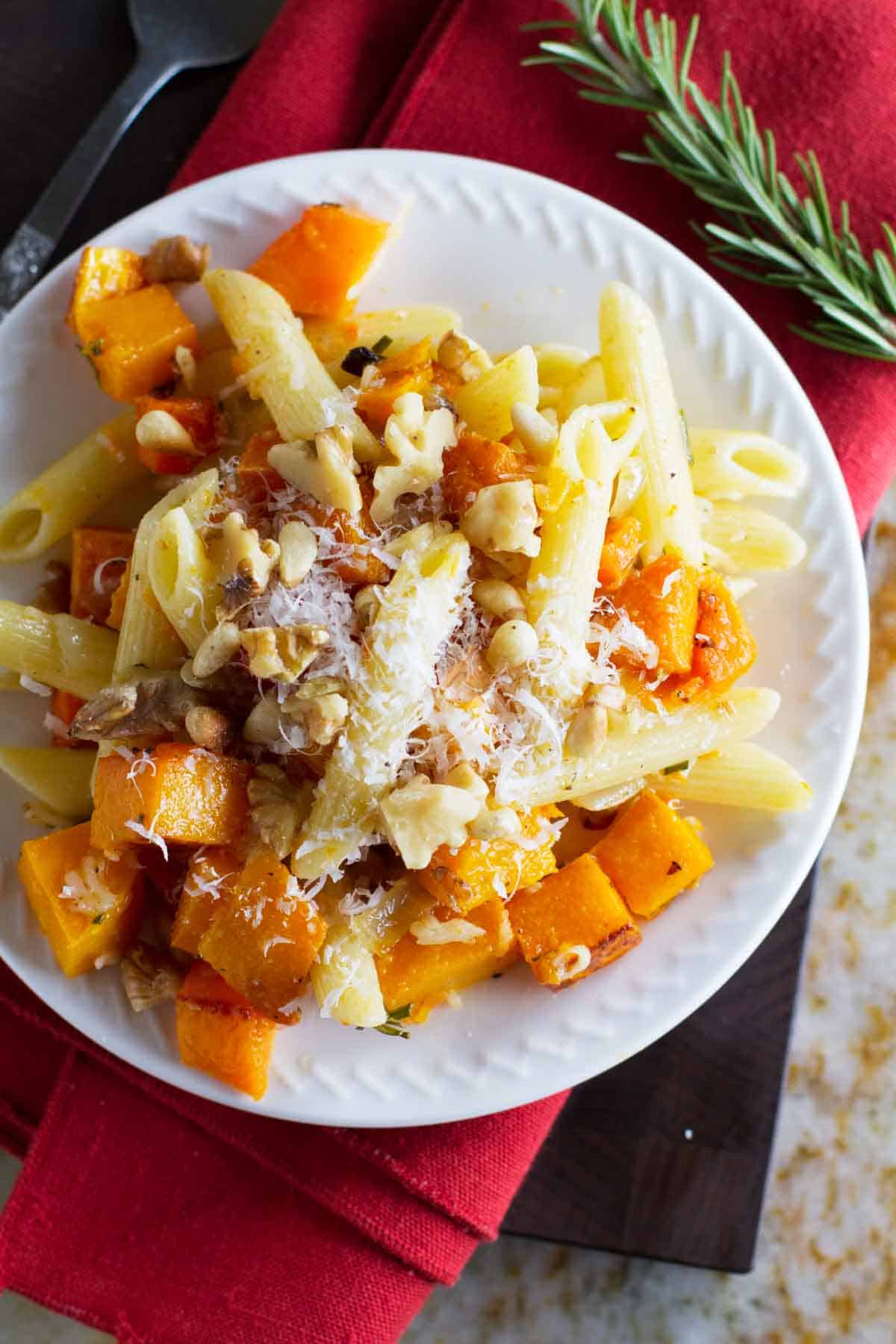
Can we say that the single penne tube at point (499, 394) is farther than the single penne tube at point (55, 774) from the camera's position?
No

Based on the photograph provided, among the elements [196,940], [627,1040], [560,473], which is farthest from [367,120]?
[627,1040]

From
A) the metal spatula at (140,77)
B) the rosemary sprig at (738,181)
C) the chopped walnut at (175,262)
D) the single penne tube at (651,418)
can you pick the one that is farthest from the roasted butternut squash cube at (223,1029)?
the rosemary sprig at (738,181)

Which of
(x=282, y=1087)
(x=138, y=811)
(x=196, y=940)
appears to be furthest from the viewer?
(x=282, y=1087)

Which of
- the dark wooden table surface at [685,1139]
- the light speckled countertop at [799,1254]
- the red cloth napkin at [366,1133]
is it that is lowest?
the light speckled countertop at [799,1254]

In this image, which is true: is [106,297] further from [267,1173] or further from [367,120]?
[267,1173]

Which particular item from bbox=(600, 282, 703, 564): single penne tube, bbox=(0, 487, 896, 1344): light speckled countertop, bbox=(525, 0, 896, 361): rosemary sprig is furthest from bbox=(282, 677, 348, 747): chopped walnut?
bbox=(0, 487, 896, 1344): light speckled countertop

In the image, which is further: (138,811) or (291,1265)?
(291,1265)

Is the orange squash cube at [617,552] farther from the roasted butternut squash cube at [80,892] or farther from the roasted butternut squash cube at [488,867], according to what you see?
the roasted butternut squash cube at [80,892]
